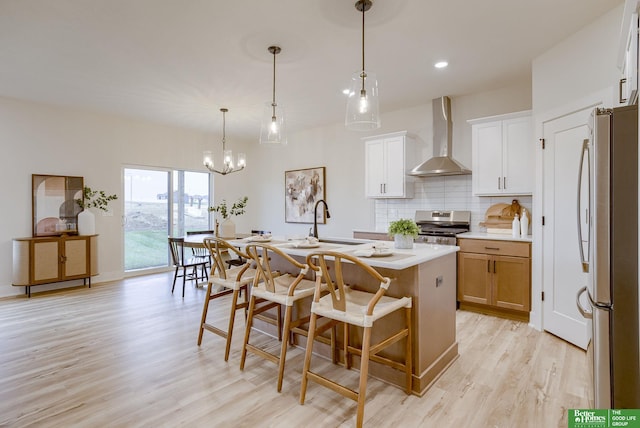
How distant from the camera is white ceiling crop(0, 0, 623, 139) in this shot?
261cm

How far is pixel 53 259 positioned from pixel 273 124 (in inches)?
158

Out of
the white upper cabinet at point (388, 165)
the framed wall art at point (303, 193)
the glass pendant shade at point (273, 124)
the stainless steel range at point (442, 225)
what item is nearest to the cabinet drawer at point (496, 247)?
the stainless steel range at point (442, 225)

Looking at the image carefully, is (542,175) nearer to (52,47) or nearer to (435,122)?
(435,122)

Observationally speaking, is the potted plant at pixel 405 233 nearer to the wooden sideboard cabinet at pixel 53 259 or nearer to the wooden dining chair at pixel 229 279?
the wooden dining chair at pixel 229 279

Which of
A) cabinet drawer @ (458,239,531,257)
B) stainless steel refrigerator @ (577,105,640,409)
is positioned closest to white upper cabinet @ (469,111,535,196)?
cabinet drawer @ (458,239,531,257)

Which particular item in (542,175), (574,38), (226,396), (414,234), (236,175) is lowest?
(226,396)

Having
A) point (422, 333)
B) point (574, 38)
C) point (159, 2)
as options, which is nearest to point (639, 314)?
point (422, 333)

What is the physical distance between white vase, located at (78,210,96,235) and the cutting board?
577cm

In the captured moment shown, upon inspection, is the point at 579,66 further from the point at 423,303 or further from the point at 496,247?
the point at 423,303

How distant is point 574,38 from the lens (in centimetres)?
300

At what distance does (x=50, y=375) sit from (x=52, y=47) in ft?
9.52

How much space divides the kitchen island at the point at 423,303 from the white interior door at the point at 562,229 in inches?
47.4

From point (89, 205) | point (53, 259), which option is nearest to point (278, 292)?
point (53, 259)

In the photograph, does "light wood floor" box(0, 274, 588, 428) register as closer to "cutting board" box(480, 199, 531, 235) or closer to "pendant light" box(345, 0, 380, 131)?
"cutting board" box(480, 199, 531, 235)
